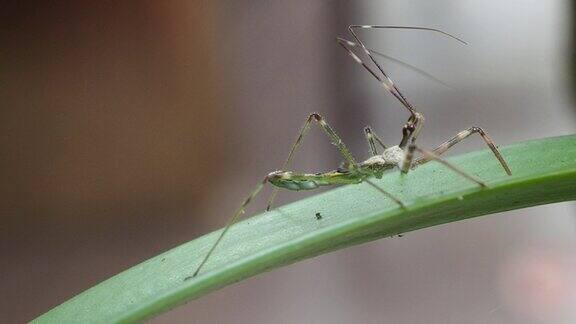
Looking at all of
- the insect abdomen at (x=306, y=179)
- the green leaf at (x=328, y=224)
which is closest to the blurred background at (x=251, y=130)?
the insect abdomen at (x=306, y=179)

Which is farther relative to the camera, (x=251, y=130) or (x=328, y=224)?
(x=251, y=130)

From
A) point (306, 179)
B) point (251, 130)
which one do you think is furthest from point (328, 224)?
point (251, 130)

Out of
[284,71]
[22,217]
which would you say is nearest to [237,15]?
[284,71]

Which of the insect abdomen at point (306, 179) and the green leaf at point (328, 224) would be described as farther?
the insect abdomen at point (306, 179)

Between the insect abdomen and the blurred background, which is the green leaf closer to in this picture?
the insect abdomen

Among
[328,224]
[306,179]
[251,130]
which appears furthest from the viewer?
[251,130]

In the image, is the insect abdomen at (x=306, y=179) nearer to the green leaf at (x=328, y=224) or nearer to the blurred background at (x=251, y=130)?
the green leaf at (x=328, y=224)

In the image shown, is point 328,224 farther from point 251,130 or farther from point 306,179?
point 251,130
